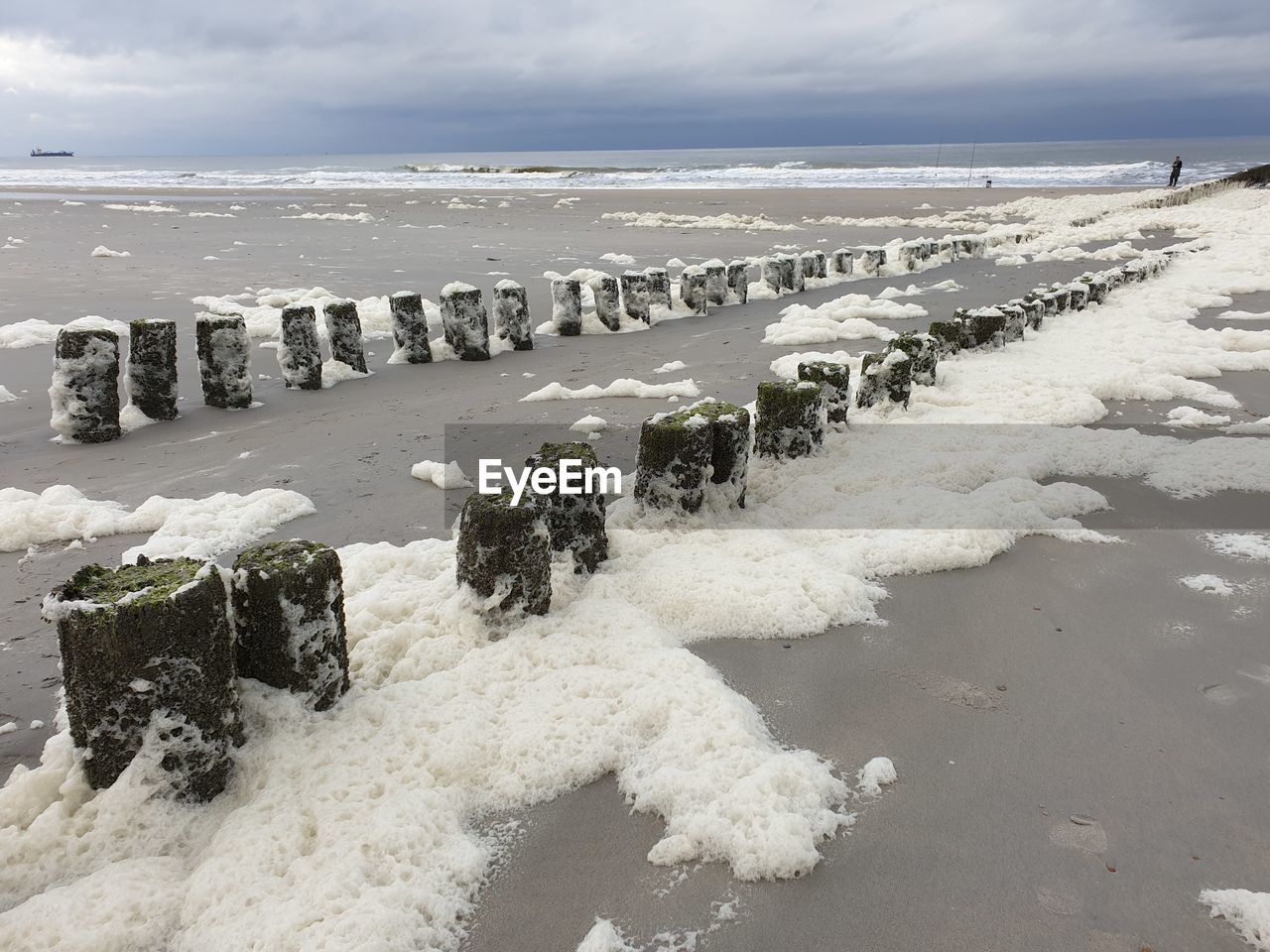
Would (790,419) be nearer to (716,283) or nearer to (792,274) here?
(716,283)

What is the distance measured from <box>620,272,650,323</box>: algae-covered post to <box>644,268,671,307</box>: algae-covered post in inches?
7.7

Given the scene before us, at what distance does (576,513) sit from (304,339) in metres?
3.97

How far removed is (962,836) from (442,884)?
1.40m

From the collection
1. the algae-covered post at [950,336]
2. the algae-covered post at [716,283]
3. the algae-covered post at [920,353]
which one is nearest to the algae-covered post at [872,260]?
the algae-covered post at [716,283]

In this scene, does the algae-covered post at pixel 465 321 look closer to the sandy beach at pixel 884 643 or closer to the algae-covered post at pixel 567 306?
A: the sandy beach at pixel 884 643

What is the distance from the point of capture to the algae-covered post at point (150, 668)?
211 centimetres

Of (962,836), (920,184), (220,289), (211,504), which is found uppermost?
(920,184)

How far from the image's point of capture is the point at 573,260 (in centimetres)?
1360

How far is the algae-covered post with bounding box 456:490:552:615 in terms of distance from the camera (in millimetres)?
3082

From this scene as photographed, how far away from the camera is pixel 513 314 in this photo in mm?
7902

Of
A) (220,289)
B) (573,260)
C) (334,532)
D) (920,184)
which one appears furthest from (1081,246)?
(920,184)

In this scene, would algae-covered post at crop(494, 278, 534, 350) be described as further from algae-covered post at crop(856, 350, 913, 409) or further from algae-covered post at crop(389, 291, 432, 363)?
algae-covered post at crop(856, 350, 913, 409)

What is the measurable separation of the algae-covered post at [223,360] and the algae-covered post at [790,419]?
3.89 meters

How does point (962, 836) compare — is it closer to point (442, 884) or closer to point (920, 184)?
point (442, 884)
